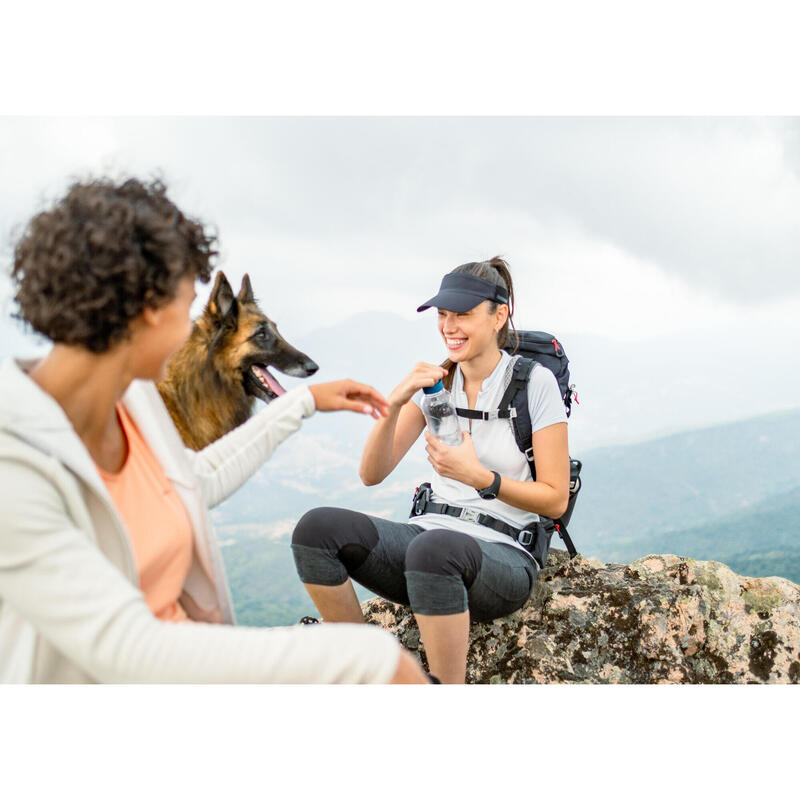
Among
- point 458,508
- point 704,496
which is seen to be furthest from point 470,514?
point 704,496

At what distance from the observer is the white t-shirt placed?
7.88 ft

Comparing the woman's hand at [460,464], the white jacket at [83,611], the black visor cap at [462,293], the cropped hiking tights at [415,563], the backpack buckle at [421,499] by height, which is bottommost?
the white jacket at [83,611]

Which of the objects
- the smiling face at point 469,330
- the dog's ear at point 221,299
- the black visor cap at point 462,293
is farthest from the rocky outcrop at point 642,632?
the dog's ear at point 221,299

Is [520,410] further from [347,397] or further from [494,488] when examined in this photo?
[347,397]

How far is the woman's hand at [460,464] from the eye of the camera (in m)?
2.21

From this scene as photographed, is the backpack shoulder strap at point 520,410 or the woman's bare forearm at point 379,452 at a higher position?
the backpack shoulder strap at point 520,410

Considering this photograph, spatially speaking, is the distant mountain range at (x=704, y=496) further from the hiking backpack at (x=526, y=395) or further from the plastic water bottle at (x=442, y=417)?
the plastic water bottle at (x=442, y=417)

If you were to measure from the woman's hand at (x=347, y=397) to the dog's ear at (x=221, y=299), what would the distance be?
1109 mm

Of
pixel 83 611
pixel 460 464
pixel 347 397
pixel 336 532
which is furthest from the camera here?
pixel 336 532

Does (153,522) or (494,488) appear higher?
(494,488)

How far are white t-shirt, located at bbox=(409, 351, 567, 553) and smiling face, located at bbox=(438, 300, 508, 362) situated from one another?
0.11 metres

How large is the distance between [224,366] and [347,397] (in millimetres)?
1163

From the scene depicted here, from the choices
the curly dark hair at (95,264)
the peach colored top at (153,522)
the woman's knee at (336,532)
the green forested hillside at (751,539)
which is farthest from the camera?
the green forested hillside at (751,539)

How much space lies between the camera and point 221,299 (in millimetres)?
2783
